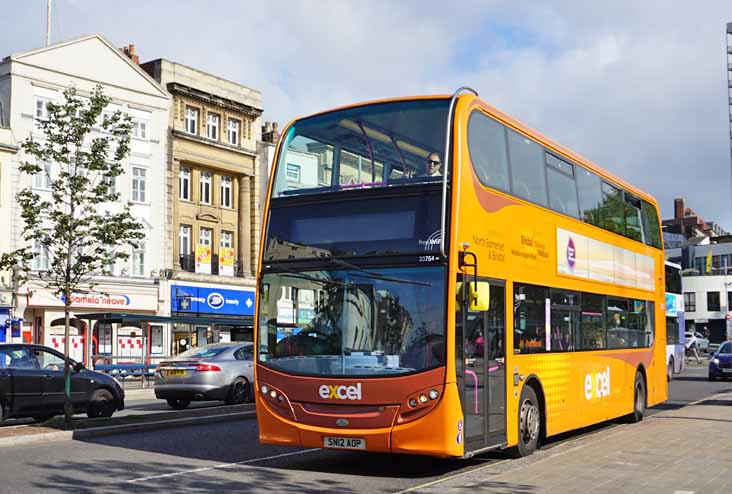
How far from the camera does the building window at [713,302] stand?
9806cm

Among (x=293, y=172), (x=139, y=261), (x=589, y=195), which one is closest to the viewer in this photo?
(x=293, y=172)

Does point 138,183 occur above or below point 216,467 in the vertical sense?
above

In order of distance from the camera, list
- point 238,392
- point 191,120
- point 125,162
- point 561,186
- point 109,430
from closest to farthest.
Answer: point 561,186 → point 109,430 → point 238,392 → point 125,162 → point 191,120

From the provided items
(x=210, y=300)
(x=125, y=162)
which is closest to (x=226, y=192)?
(x=210, y=300)

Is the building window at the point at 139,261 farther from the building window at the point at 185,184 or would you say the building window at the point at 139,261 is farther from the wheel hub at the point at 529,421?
the wheel hub at the point at 529,421

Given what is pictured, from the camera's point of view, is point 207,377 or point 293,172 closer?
point 293,172

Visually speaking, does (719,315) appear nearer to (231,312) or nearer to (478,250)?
(231,312)

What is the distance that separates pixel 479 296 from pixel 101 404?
1081cm

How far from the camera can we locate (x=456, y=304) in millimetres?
10758

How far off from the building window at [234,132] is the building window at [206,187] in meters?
2.60

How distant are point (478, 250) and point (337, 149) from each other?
2209 mm

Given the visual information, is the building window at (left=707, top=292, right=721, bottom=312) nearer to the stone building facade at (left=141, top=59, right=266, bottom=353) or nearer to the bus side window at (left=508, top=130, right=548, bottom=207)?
the stone building facade at (left=141, top=59, right=266, bottom=353)

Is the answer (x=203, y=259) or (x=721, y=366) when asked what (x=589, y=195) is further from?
(x=203, y=259)

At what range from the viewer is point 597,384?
1575 centimetres
